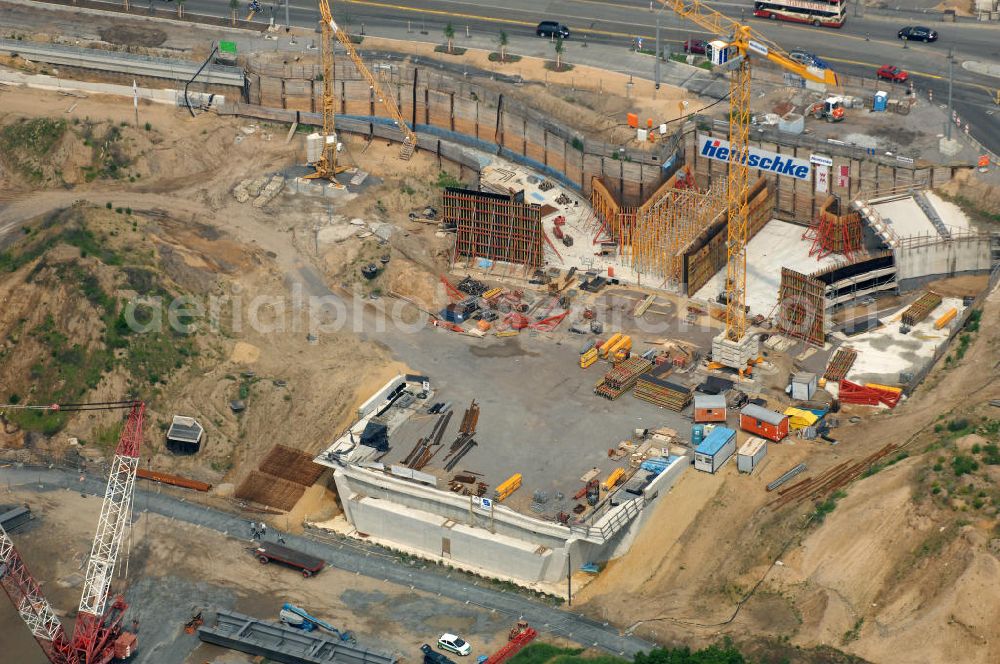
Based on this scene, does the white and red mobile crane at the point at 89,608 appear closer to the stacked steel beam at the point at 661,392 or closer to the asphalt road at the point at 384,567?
the asphalt road at the point at 384,567

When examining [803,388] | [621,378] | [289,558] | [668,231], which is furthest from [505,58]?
[289,558]

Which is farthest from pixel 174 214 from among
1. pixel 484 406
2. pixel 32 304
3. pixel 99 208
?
pixel 484 406

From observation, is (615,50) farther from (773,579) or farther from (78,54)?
(773,579)

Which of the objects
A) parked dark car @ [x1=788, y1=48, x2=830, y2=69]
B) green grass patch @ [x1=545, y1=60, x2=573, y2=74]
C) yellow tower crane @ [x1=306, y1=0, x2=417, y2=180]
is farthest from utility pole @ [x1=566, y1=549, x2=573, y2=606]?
green grass patch @ [x1=545, y1=60, x2=573, y2=74]

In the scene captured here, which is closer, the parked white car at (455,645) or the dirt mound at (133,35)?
the parked white car at (455,645)

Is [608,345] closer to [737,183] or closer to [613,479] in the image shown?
[737,183]

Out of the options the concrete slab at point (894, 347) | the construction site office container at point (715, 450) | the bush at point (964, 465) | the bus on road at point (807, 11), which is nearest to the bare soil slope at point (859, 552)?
the bush at point (964, 465)
